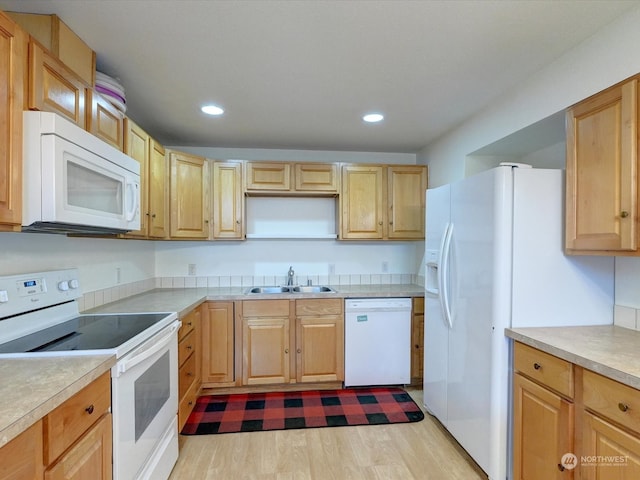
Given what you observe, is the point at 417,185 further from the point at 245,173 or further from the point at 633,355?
the point at 633,355

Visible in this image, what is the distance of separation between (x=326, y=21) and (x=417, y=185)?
218 cm

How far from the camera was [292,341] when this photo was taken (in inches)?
119

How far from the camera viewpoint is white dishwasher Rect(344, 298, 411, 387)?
3072 millimetres

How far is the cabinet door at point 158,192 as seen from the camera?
252 centimetres

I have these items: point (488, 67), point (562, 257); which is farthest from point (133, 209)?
point (562, 257)

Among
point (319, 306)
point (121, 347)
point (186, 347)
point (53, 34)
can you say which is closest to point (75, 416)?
point (121, 347)

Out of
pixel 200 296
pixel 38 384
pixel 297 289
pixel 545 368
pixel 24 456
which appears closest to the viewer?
pixel 24 456

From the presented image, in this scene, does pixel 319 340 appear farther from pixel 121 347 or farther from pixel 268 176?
pixel 121 347

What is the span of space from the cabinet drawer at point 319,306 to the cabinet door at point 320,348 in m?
0.04

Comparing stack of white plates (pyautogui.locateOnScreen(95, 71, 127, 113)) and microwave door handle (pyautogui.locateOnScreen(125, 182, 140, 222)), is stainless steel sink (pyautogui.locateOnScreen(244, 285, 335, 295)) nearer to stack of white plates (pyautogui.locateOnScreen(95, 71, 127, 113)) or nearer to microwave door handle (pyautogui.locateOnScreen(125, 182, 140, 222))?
microwave door handle (pyautogui.locateOnScreen(125, 182, 140, 222))

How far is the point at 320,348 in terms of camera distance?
305cm

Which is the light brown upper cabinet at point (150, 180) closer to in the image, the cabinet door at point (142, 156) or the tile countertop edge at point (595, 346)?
the cabinet door at point (142, 156)

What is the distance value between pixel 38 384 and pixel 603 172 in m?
2.36

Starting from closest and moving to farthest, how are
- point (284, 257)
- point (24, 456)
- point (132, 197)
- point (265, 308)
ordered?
point (24, 456), point (132, 197), point (265, 308), point (284, 257)
